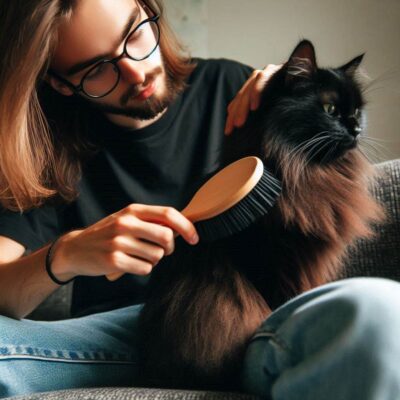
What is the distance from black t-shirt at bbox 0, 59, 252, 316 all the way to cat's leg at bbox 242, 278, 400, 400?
22.9 inches

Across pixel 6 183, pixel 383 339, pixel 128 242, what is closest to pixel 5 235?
pixel 6 183

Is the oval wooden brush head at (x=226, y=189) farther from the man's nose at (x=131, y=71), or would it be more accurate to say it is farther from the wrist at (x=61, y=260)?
the man's nose at (x=131, y=71)

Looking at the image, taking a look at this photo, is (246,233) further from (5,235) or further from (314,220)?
(5,235)

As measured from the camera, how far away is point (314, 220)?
738 millimetres

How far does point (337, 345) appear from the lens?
1.65 feet

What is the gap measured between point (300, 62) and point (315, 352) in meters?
0.46

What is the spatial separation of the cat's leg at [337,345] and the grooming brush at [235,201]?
134 millimetres

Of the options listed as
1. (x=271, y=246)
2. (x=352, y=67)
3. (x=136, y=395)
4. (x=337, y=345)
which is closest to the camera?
(x=337, y=345)

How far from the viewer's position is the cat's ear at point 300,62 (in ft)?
2.49

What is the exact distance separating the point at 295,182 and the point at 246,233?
0.11 metres

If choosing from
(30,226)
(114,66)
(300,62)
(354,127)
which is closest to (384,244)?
(354,127)

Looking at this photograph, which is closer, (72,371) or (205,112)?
(72,371)

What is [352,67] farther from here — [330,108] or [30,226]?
[30,226]

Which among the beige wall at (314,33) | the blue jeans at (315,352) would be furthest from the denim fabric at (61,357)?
the beige wall at (314,33)
